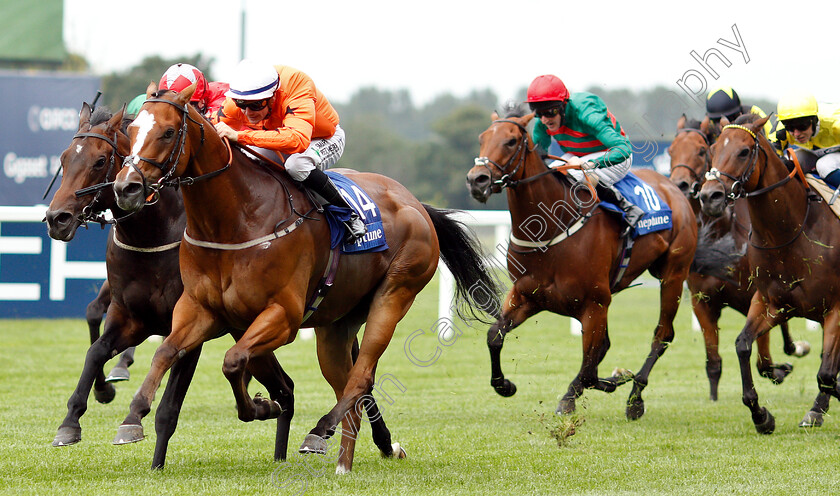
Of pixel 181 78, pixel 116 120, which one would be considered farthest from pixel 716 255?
pixel 116 120

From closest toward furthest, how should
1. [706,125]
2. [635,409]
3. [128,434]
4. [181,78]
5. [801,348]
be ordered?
[128,434], [181,78], [635,409], [801,348], [706,125]

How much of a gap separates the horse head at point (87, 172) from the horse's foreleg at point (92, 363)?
0.56 metres

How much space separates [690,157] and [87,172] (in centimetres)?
509

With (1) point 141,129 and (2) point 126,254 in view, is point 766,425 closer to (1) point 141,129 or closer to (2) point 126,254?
(2) point 126,254

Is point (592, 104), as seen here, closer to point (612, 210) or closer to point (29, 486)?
point (612, 210)

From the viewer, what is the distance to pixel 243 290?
177 inches

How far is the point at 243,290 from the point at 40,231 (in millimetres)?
7111

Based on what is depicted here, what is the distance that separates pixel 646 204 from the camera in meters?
7.26

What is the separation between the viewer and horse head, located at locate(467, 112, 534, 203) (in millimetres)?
6004

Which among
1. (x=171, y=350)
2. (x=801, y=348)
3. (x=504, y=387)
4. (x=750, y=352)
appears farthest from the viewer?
(x=801, y=348)

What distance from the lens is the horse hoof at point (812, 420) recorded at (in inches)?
256

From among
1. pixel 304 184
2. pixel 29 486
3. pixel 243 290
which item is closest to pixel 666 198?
pixel 304 184

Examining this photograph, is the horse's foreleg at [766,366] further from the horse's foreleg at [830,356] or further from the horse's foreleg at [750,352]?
the horse's foreleg at [830,356]

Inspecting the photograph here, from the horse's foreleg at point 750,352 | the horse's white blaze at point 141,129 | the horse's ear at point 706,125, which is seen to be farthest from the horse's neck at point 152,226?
the horse's ear at point 706,125
